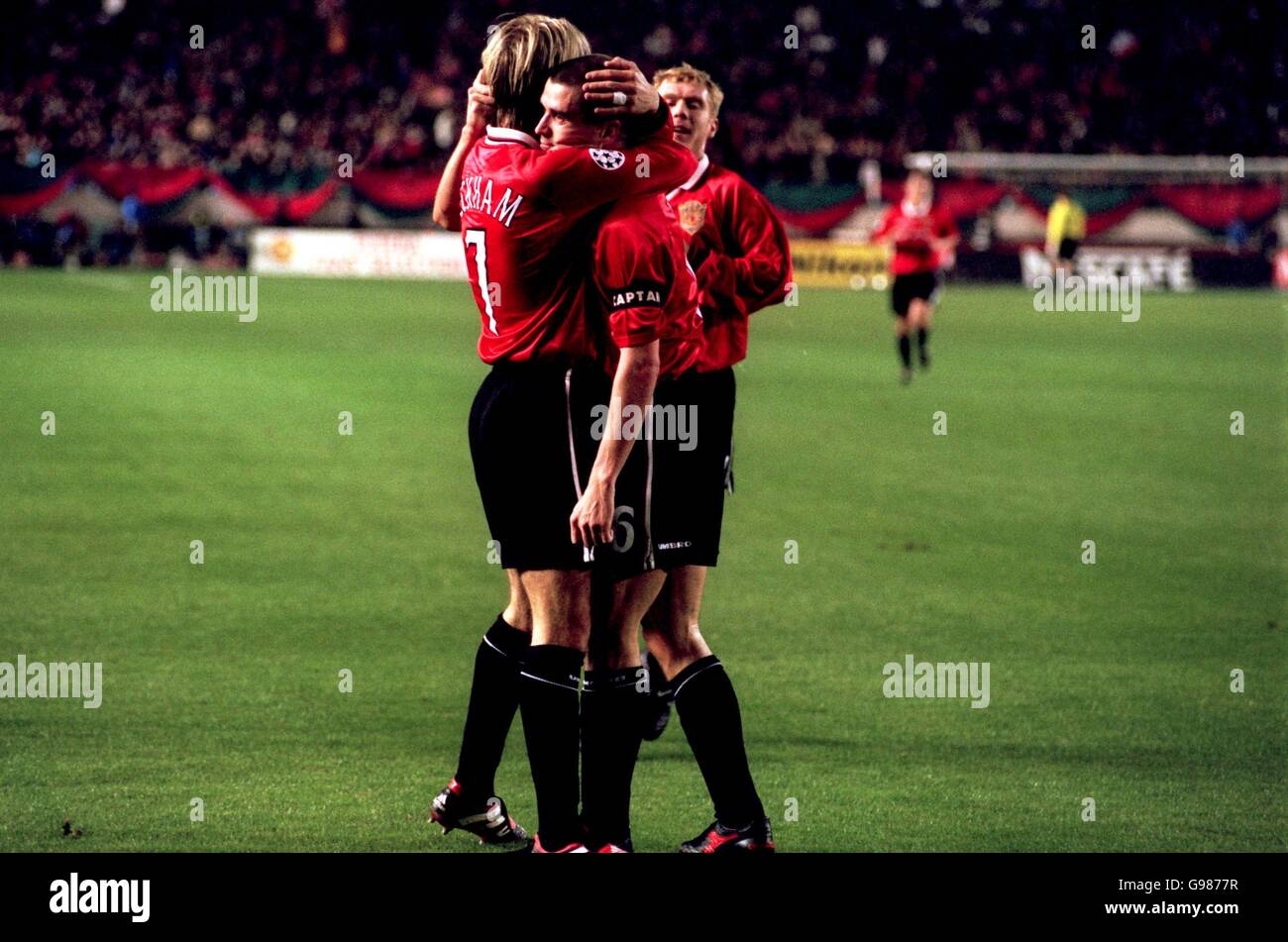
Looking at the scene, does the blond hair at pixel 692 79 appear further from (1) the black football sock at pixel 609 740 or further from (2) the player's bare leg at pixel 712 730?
(1) the black football sock at pixel 609 740

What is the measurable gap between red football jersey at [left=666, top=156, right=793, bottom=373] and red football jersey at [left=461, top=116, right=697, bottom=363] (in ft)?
3.57

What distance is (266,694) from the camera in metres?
7.48

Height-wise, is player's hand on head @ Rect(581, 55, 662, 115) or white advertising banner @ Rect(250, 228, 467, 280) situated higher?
player's hand on head @ Rect(581, 55, 662, 115)

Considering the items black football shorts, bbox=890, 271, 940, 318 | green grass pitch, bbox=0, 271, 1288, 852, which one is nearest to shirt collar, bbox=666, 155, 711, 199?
green grass pitch, bbox=0, 271, 1288, 852

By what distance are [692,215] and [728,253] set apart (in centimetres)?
19

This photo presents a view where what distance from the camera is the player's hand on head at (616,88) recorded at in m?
4.64

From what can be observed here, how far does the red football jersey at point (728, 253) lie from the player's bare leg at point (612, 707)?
1.12 m

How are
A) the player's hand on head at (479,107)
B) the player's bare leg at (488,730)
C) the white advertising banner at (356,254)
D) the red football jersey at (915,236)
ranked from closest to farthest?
the player's hand on head at (479,107) < the player's bare leg at (488,730) < the red football jersey at (915,236) < the white advertising banner at (356,254)


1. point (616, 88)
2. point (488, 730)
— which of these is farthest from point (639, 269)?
point (488, 730)

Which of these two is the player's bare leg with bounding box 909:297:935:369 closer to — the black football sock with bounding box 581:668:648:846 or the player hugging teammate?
the player hugging teammate

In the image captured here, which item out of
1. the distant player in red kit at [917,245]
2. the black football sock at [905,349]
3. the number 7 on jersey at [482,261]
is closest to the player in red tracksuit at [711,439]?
the number 7 on jersey at [482,261]

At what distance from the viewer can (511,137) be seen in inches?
191

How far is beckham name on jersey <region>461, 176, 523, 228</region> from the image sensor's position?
4770mm
